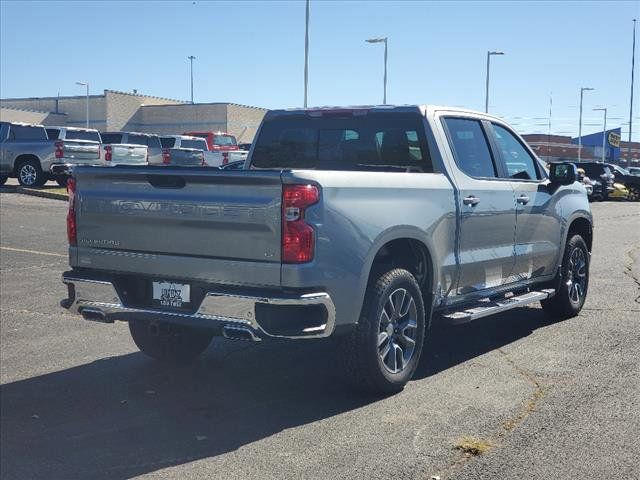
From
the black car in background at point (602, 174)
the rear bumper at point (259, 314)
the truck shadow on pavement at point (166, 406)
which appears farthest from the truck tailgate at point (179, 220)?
the black car in background at point (602, 174)

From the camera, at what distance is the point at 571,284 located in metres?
8.40

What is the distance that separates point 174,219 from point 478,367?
272 centimetres

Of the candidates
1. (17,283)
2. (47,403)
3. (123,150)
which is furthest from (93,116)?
(47,403)

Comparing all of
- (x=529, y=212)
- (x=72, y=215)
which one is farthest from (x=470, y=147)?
(x=72, y=215)

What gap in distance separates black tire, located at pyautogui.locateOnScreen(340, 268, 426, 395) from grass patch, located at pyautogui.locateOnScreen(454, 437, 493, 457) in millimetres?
887

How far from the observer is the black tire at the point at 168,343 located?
21.0ft

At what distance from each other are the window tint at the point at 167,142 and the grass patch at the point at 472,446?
26.6 metres

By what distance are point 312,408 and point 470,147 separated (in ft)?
9.09

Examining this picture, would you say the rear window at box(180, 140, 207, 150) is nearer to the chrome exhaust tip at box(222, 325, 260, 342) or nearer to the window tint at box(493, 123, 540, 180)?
the window tint at box(493, 123, 540, 180)

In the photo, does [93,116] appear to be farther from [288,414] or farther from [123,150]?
[288,414]

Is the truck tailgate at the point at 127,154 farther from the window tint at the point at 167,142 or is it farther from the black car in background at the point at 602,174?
the black car in background at the point at 602,174

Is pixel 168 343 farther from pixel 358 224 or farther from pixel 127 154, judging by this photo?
pixel 127 154

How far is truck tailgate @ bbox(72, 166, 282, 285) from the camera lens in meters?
4.91

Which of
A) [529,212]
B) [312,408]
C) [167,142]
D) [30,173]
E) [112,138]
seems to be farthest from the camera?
[167,142]
